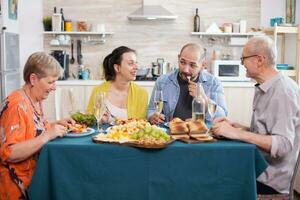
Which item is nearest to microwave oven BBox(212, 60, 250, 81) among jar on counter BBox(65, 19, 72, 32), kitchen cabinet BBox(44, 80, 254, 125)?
kitchen cabinet BBox(44, 80, 254, 125)

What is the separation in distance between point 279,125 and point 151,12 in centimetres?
363

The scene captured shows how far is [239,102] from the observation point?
206 inches

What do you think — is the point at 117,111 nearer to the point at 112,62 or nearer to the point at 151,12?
the point at 112,62

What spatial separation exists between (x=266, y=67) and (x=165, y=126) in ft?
2.34

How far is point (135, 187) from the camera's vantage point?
6.45ft

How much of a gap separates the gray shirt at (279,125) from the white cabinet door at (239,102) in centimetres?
303

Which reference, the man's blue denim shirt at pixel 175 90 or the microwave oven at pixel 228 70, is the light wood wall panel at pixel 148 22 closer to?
the microwave oven at pixel 228 70

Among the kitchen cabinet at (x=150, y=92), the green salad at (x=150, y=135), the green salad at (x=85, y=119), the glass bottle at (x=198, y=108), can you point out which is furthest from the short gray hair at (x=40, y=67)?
the kitchen cabinet at (x=150, y=92)

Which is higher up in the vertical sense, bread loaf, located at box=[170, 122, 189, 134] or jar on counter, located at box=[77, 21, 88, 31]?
jar on counter, located at box=[77, 21, 88, 31]

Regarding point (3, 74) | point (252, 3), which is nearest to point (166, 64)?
point (252, 3)

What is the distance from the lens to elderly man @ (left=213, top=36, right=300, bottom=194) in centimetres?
200

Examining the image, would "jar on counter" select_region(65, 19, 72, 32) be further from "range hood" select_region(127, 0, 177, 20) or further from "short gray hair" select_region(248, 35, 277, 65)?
"short gray hair" select_region(248, 35, 277, 65)

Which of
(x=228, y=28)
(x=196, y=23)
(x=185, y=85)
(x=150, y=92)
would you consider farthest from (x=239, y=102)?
(x=185, y=85)

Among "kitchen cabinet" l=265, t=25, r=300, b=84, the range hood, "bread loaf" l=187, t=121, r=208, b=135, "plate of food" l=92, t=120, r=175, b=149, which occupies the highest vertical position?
the range hood
